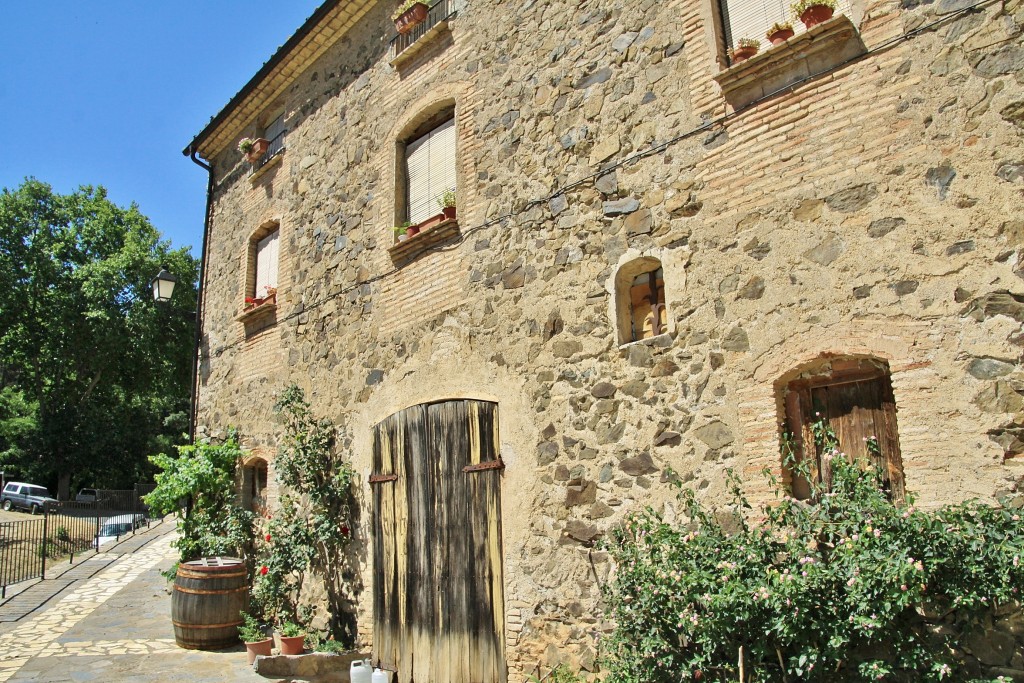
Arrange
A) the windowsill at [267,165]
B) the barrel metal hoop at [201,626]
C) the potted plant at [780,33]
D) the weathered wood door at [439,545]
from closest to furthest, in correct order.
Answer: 1. the potted plant at [780,33]
2. the weathered wood door at [439,545]
3. the barrel metal hoop at [201,626]
4. the windowsill at [267,165]

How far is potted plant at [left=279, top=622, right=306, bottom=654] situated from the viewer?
24.1 feet

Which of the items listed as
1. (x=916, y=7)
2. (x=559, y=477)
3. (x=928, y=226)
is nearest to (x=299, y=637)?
(x=559, y=477)

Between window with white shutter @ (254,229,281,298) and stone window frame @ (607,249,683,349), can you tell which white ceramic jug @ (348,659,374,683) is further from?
window with white shutter @ (254,229,281,298)

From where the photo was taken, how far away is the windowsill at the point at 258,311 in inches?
392

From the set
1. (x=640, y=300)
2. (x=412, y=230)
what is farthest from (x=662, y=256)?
(x=412, y=230)

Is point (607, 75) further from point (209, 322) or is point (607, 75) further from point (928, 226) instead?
point (209, 322)

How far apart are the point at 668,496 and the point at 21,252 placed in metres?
27.4

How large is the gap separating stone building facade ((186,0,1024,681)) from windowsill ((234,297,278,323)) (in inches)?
52.8

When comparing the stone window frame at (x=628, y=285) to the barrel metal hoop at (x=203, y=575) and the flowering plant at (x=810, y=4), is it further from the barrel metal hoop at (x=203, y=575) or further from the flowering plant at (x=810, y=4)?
the barrel metal hoop at (x=203, y=575)

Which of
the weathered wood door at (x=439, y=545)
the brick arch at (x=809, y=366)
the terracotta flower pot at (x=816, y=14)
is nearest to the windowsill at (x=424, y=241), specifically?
the weathered wood door at (x=439, y=545)

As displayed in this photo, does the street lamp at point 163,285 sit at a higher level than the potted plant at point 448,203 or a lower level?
higher

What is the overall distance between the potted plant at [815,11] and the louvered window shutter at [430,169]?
12.5ft

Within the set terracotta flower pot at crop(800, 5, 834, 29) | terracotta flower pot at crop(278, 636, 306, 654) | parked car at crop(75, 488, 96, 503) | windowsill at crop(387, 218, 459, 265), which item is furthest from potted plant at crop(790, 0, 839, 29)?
parked car at crop(75, 488, 96, 503)

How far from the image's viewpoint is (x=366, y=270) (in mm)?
8320
